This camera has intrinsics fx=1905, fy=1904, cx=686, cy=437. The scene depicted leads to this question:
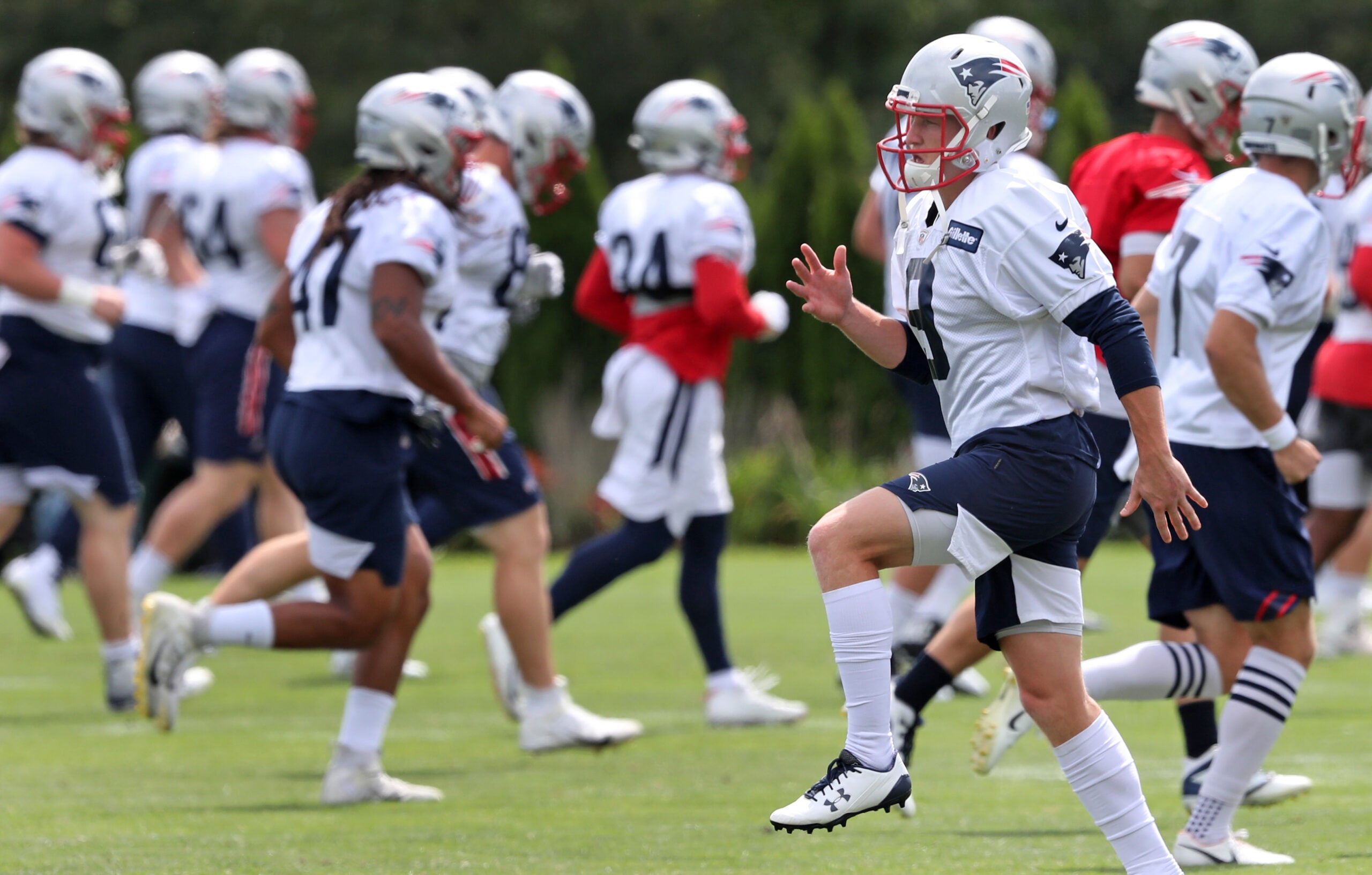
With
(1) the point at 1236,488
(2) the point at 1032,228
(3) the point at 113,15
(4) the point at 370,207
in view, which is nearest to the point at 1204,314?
(1) the point at 1236,488

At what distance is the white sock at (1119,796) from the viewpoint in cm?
387

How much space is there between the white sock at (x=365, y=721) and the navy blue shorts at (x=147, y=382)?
3.91 metres

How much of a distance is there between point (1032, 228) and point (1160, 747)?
10.3ft

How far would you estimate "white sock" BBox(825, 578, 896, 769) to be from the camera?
378cm

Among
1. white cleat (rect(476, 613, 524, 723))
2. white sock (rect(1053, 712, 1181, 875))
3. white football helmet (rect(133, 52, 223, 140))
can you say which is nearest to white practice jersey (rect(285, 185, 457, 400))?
white cleat (rect(476, 613, 524, 723))

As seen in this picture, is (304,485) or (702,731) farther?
(702,731)

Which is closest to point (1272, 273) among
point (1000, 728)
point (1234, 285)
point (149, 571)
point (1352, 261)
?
point (1234, 285)

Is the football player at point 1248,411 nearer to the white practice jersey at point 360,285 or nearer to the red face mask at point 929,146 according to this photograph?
the red face mask at point 929,146

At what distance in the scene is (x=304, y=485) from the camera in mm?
5367

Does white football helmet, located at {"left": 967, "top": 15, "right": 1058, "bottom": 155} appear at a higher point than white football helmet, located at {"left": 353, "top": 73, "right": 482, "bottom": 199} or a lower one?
higher

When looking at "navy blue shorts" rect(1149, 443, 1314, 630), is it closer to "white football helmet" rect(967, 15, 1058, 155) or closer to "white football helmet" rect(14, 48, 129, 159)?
"white football helmet" rect(967, 15, 1058, 155)

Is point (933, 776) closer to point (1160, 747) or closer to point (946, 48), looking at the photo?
point (1160, 747)

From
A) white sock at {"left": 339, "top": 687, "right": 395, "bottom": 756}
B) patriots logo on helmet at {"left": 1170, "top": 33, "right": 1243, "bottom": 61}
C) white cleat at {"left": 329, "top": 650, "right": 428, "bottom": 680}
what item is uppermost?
patriots logo on helmet at {"left": 1170, "top": 33, "right": 1243, "bottom": 61}

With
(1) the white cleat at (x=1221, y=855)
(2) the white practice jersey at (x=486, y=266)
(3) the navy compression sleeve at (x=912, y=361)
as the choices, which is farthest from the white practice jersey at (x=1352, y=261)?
(3) the navy compression sleeve at (x=912, y=361)
